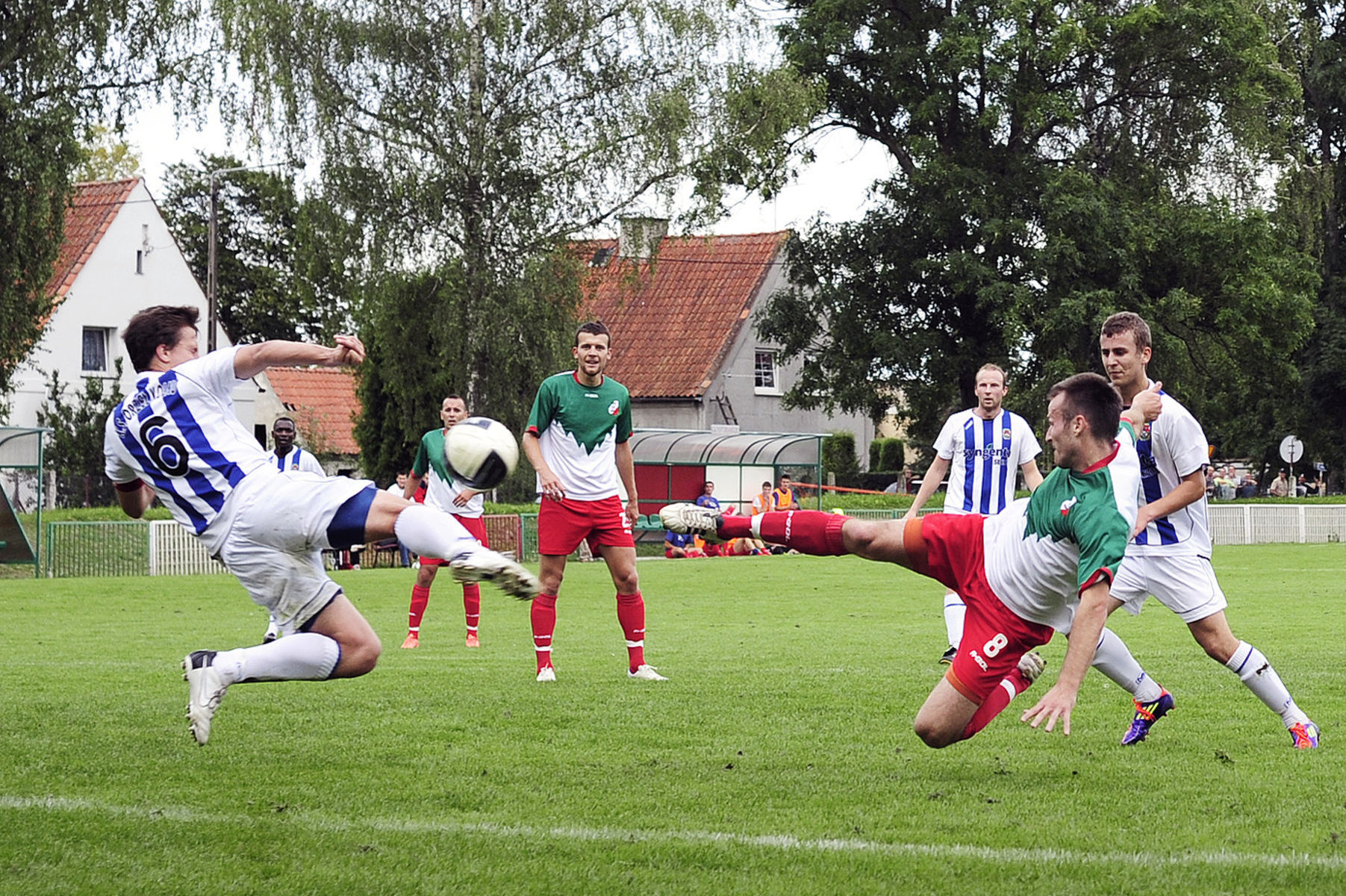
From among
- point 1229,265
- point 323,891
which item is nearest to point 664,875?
point 323,891

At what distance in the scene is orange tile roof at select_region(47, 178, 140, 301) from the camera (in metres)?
46.2

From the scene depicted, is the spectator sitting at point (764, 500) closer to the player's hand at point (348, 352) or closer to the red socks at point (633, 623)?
the red socks at point (633, 623)

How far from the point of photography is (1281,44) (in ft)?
153

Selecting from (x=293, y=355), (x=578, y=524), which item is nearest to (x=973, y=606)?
(x=293, y=355)

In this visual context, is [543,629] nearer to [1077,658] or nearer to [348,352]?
[348,352]

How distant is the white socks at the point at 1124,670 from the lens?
737cm

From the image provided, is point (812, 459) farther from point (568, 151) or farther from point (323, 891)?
point (323, 891)

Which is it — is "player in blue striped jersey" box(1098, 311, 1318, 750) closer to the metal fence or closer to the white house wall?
the metal fence

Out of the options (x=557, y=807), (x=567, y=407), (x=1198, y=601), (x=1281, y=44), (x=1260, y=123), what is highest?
(x=1281, y=44)

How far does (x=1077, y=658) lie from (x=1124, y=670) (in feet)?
6.07

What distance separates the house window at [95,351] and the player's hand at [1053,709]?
4615 centimetres

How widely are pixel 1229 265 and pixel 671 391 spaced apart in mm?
17497

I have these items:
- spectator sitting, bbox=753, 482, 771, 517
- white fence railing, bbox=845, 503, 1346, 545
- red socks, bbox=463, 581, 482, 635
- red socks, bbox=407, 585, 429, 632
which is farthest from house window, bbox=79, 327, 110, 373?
red socks, bbox=463, 581, 482, 635

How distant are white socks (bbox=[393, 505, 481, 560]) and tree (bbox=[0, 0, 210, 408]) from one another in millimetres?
21575
